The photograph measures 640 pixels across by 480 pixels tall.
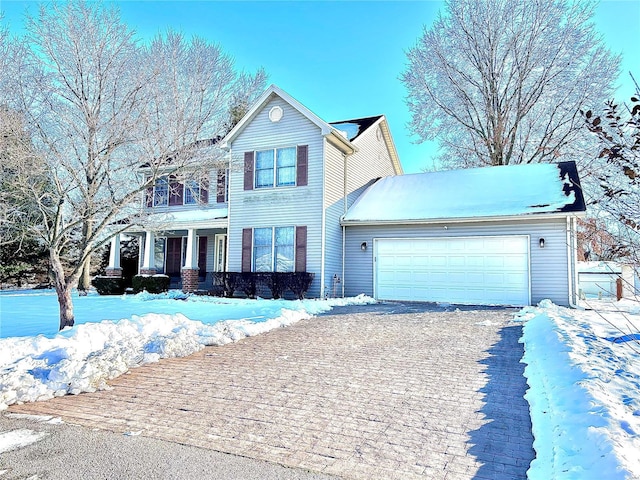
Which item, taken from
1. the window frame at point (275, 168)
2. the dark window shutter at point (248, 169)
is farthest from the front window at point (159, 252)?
the window frame at point (275, 168)

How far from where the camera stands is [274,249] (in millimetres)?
14398

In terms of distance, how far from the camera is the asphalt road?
2672 mm

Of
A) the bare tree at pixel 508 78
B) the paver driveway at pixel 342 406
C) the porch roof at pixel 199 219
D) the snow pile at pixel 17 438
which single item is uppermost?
the bare tree at pixel 508 78

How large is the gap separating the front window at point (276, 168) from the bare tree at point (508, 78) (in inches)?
414

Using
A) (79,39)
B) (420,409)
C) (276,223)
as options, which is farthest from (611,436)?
(276,223)

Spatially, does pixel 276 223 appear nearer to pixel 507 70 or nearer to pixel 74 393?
pixel 74 393

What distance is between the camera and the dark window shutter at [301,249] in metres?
13.9

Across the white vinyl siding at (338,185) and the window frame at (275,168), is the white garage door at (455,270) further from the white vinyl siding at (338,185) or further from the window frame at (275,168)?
the window frame at (275,168)

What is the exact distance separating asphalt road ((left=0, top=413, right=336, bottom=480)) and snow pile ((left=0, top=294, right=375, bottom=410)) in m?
1.16

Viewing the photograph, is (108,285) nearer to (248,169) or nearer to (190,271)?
(190,271)

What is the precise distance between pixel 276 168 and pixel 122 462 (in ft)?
40.6

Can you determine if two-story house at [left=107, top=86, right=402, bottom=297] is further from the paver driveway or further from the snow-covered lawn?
the paver driveway

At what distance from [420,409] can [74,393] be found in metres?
3.30

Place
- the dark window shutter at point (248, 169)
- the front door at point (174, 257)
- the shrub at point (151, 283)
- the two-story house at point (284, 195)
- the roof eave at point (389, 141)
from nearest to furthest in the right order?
the two-story house at point (284, 195), the dark window shutter at point (248, 169), the shrub at point (151, 283), the roof eave at point (389, 141), the front door at point (174, 257)
